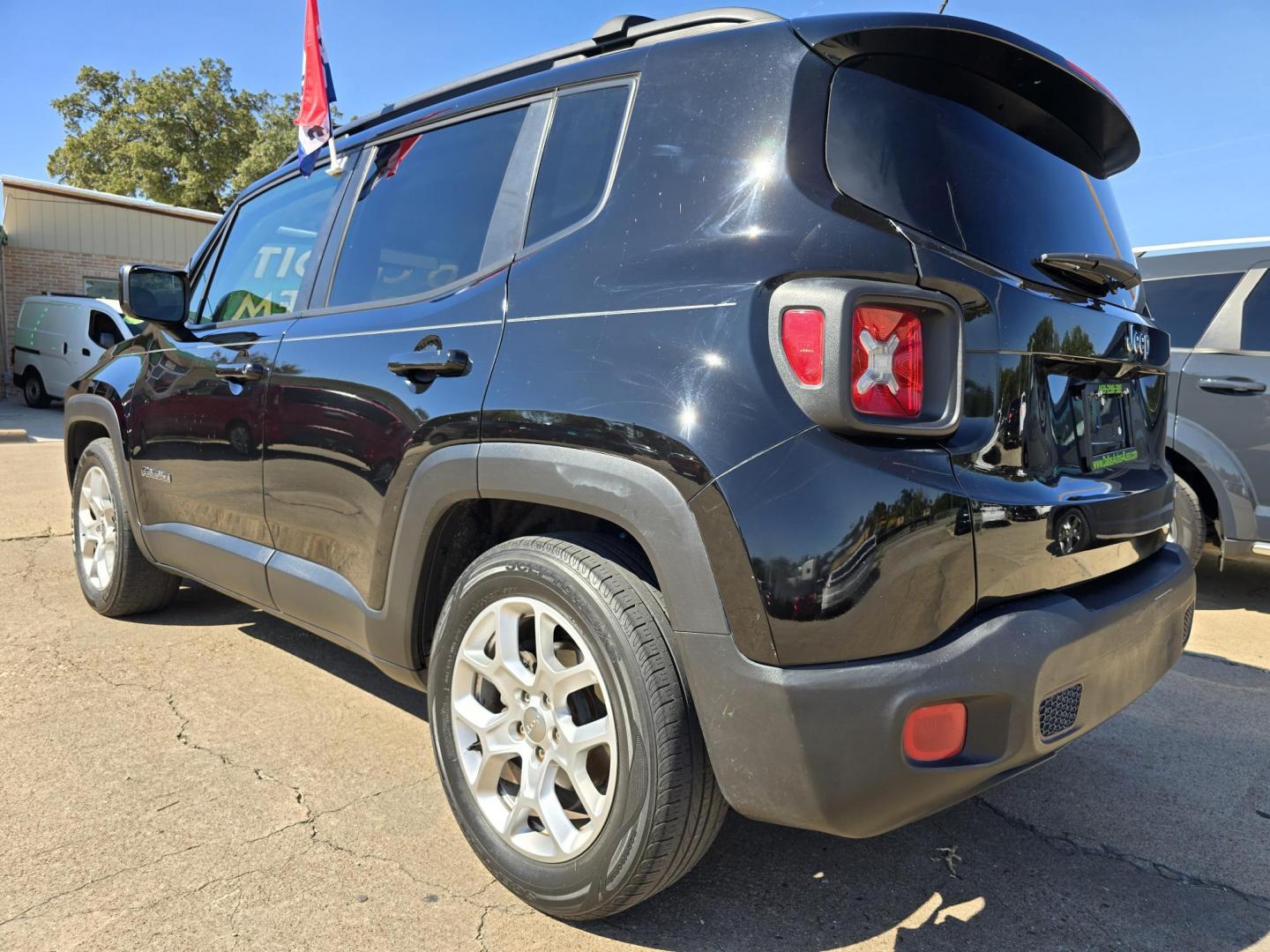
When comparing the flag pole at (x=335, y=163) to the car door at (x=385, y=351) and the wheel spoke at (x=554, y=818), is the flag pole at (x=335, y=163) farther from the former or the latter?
the wheel spoke at (x=554, y=818)

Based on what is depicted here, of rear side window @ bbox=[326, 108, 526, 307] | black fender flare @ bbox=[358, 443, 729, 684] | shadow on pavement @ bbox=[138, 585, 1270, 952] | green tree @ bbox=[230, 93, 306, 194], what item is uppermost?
green tree @ bbox=[230, 93, 306, 194]

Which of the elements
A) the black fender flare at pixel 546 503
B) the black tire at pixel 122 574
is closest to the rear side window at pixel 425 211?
the black fender flare at pixel 546 503

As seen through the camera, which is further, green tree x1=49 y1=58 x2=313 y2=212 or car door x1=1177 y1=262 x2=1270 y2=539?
green tree x1=49 y1=58 x2=313 y2=212

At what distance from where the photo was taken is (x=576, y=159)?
2.19 meters

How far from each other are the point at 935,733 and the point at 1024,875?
924mm

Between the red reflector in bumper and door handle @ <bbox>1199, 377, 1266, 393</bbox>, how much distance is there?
3.98 m

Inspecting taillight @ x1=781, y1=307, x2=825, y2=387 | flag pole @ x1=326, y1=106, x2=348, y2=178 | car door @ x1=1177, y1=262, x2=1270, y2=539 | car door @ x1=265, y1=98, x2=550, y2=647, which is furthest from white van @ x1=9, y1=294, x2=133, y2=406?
taillight @ x1=781, y1=307, x2=825, y2=387

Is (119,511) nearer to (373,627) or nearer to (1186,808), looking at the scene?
(373,627)

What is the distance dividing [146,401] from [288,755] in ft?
5.37

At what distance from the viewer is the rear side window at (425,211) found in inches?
95.3

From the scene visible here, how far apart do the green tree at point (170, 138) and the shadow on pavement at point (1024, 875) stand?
3074cm

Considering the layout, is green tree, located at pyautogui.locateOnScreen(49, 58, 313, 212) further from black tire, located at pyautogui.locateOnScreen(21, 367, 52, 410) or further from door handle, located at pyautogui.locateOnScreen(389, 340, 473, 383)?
door handle, located at pyautogui.locateOnScreen(389, 340, 473, 383)

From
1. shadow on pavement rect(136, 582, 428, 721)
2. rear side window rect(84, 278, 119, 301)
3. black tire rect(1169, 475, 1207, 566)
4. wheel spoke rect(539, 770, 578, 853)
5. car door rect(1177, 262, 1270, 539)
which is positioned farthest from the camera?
rear side window rect(84, 278, 119, 301)

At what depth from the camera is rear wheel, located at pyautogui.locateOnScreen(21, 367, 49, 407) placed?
15.9 meters
